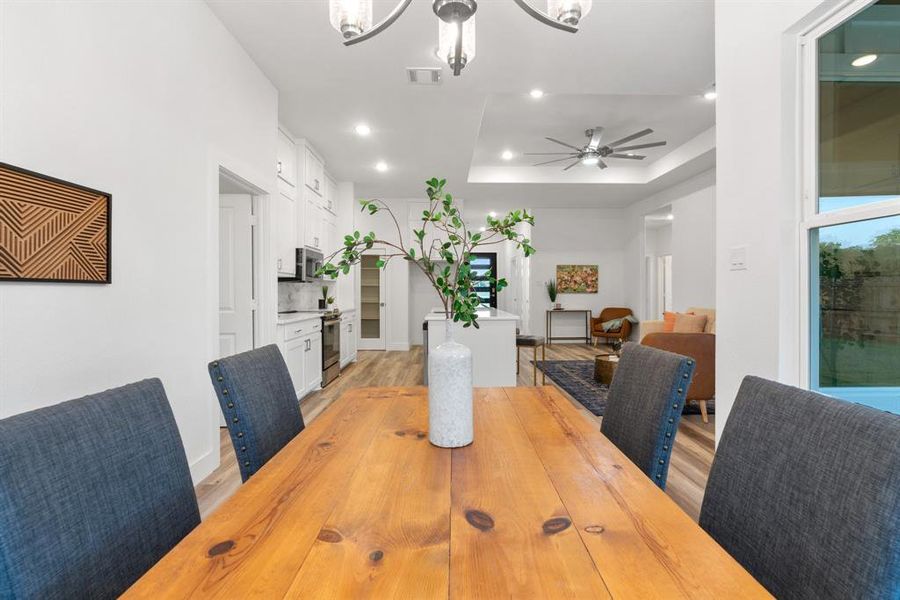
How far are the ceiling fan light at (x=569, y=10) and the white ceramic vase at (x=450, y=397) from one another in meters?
0.95

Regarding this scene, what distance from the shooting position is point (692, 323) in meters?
5.06

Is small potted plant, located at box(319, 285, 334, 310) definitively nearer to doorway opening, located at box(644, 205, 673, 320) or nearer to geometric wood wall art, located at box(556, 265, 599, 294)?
geometric wood wall art, located at box(556, 265, 599, 294)

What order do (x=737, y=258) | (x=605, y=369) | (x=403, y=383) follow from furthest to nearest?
(x=403, y=383) → (x=605, y=369) → (x=737, y=258)

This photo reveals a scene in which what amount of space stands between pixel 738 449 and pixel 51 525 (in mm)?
1176

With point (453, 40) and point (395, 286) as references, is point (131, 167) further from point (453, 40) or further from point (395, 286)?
point (395, 286)

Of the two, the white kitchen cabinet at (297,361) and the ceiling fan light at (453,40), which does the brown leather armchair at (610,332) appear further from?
the ceiling fan light at (453,40)

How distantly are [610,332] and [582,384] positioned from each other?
3303 mm

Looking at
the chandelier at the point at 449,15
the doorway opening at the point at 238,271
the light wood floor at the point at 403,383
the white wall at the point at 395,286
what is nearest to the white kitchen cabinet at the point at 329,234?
the white wall at the point at 395,286

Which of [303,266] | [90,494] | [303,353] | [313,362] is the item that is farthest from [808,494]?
[303,266]

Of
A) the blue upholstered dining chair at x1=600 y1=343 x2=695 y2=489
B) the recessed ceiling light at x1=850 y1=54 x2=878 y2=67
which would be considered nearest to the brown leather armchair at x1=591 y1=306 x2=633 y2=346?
the recessed ceiling light at x1=850 y1=54 x2=878 y2=67

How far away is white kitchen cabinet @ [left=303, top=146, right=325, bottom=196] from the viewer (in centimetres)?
497

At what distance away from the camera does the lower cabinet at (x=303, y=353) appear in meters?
3.76

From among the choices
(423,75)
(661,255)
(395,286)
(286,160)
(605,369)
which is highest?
(423,75)

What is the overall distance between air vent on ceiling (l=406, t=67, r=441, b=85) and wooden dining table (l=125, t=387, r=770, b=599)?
2.81 metres
